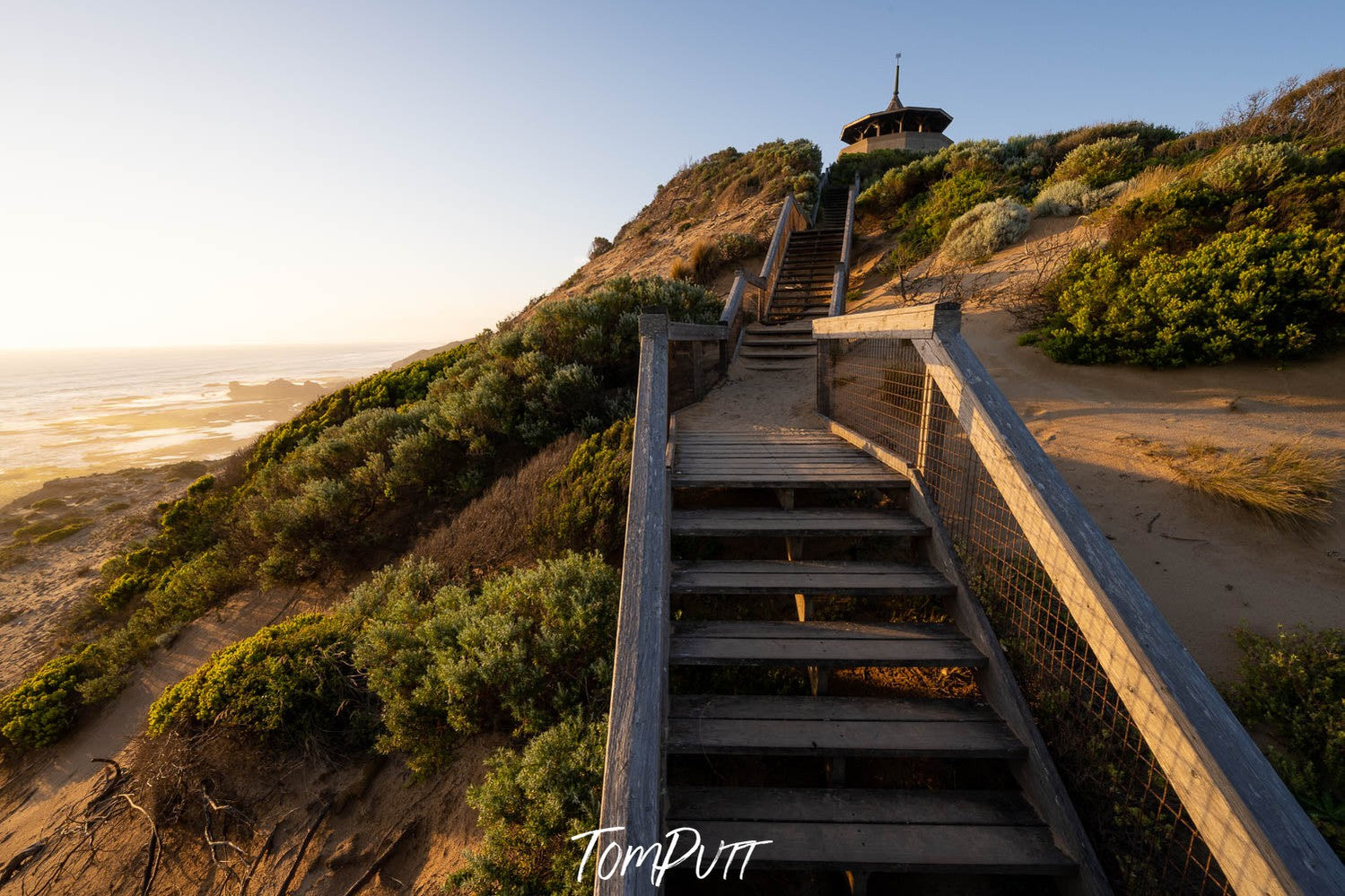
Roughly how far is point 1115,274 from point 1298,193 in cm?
189

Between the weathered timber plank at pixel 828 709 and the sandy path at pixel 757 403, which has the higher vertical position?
the sandy path at pixel 757 403

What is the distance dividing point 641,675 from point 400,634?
262 cm

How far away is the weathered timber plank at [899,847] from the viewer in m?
1.99

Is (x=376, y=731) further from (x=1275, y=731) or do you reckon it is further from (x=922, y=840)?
(x=1275, y=731)

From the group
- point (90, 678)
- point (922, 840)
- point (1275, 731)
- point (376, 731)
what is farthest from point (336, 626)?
point (1275, 731)

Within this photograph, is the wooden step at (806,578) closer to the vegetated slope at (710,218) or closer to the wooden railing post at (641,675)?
the wooden railing post at (641,675)

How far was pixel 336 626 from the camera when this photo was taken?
4.14 meters

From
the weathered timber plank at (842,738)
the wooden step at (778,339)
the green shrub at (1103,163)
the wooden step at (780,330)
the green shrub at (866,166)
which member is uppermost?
Answer: the green shrub at (866,166)

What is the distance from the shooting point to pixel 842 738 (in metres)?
2.36

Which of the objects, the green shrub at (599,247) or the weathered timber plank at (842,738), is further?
the green shrub at (599,247)

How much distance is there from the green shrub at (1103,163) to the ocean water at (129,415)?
3277 centimetres

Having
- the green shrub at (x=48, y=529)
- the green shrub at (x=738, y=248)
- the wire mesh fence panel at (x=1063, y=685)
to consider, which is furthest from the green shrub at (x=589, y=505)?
the green shrub at (x=48, y=529)

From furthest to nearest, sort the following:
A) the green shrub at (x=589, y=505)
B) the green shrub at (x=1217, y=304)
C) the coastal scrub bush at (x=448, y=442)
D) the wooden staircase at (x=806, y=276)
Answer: the wooden staircase at (x=806, y=276) < the coastal scrub bush at (x=448, y=442) < the green shrub at (x=1217, y=304) < the green shrub at (x=589, y=505)

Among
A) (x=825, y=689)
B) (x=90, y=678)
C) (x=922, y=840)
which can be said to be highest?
(x=825, y=689)
